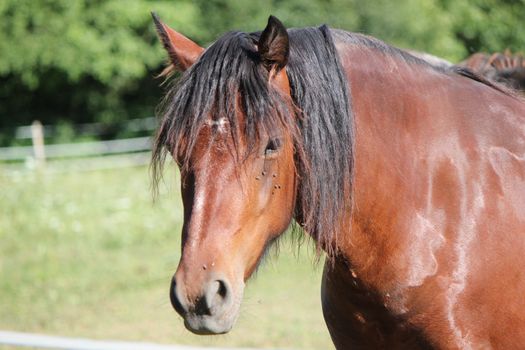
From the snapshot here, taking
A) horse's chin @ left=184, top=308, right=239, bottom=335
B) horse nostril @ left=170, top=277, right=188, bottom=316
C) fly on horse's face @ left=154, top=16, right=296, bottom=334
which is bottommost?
horse's chin @ left=184, top=308, right=239, bottom=335

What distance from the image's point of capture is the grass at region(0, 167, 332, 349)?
659cm

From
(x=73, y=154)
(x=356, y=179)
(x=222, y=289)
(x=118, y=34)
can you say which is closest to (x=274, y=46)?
(x=356, y=179)

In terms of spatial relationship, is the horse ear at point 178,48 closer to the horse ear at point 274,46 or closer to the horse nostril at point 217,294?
the horse ear at point 274,46

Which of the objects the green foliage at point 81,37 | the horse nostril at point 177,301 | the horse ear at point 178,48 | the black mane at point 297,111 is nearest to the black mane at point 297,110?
the black mane at point 297,111

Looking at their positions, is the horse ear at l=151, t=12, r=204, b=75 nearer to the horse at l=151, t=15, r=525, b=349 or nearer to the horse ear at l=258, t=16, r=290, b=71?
the horse at l=151, t=15, r=525, b=349

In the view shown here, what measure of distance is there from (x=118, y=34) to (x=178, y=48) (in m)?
18.6

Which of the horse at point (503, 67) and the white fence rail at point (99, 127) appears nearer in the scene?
the horse at point (503, 67)

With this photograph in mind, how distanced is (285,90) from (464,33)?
72.6ft

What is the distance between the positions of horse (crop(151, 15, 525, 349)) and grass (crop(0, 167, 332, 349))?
1.60 m

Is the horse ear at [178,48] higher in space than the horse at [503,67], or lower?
higher

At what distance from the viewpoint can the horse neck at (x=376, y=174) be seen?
8.22 ft

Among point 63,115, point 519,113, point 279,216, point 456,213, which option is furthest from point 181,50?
point 63,115

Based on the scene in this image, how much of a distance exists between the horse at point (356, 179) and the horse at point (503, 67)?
2332 mm

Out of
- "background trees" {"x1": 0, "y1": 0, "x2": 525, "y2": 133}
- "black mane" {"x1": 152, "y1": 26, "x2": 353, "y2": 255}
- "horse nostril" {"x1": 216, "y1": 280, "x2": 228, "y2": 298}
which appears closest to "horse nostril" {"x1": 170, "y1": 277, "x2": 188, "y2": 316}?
"horse nostril" {"x1": 216, "y1": 280, "x2": 228, "y2": 298}
